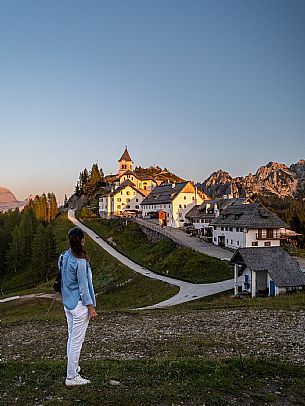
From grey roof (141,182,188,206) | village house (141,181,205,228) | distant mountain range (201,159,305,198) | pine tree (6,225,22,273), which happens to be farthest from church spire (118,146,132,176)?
pine tree (6,225,22,273)

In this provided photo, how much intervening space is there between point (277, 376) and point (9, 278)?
70.3 metres

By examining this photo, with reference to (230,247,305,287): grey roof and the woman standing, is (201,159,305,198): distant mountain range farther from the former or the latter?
the woman standing

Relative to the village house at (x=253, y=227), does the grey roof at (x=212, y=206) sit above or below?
above

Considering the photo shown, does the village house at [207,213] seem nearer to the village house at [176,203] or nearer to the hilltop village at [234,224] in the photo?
the hilltop village at [234,224]

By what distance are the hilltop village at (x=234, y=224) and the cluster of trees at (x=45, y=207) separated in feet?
45.7

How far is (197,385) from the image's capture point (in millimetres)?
7457

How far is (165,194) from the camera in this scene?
8188cm

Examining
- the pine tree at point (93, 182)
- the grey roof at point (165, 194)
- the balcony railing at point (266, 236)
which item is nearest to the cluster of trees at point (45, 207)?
the pine tree at point (93, 182)

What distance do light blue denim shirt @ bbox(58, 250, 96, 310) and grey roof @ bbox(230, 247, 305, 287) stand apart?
75.5 ft

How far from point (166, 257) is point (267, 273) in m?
23.1

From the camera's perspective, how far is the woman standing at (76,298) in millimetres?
7293

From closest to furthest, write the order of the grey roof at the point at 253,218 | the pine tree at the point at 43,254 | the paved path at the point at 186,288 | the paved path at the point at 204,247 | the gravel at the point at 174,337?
the gravel at the point at 174,337
the paved path at the point at 186,288
the paved path at the point at 204,247
the grey roof at the point at 253,218
the pine tree at the point at 43,254

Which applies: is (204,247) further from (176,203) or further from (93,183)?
(93,183)

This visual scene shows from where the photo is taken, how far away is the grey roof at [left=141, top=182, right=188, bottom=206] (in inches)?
3066
